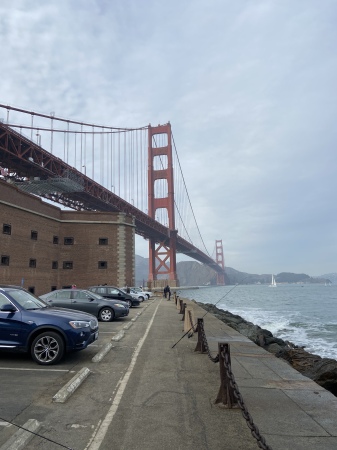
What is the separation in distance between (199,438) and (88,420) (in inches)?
55.2

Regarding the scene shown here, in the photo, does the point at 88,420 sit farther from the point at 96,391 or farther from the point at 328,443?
the point at 328,443

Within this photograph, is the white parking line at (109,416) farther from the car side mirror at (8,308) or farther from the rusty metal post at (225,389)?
the car side mirror at (8,308)

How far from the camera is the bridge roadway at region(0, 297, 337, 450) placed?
385cm

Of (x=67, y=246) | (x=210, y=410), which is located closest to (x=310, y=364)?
(x=210, y=410)

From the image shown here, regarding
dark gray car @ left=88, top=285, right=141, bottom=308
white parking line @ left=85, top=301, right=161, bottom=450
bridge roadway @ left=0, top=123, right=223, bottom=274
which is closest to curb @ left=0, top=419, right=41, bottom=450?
white parking line @ left=85, top=301, right=161, bottom=450

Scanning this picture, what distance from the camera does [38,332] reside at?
23.3ft

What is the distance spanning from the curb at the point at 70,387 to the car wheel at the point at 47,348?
0.86 metres

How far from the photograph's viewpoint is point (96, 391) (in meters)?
5.55

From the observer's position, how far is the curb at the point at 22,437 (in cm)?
355

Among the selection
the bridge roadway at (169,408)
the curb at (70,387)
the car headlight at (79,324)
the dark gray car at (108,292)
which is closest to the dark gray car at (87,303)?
the dark gray car at (108,292)

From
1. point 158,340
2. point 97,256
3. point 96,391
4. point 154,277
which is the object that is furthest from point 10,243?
point 154,277

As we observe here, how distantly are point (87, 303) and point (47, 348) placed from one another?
7511 millimetres

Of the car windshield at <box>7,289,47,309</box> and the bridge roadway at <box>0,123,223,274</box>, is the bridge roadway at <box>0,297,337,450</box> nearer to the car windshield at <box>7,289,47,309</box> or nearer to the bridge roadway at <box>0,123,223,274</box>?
the car windshield at <box>7,289,47,309</box>

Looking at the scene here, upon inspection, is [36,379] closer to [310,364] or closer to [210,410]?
[210,410]
